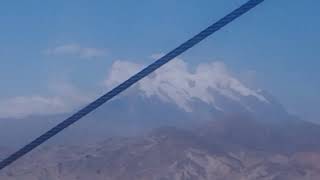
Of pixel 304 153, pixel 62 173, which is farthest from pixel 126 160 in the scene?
pixel 304 153

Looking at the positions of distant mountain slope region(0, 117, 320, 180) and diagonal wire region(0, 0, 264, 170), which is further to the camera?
distant mountain slope region(0, 117, 320, 180)

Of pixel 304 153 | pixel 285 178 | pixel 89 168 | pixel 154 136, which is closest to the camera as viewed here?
pixel 285 178

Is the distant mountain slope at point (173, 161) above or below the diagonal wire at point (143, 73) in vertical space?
above

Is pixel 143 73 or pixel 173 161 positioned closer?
pixel 143 73

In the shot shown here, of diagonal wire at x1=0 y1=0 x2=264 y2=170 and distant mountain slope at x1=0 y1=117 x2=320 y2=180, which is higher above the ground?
distant mountain slope at x1=0 y1=117 x2=320 y2=180

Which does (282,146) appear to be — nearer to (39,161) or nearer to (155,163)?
(155,163)

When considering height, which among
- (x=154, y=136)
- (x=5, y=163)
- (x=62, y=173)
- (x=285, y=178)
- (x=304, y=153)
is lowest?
(x=5, y=163)

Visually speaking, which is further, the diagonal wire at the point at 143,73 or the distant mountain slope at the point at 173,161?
the distant mountain slope at the point at 173,161

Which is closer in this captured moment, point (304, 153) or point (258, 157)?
point (258, 157)
